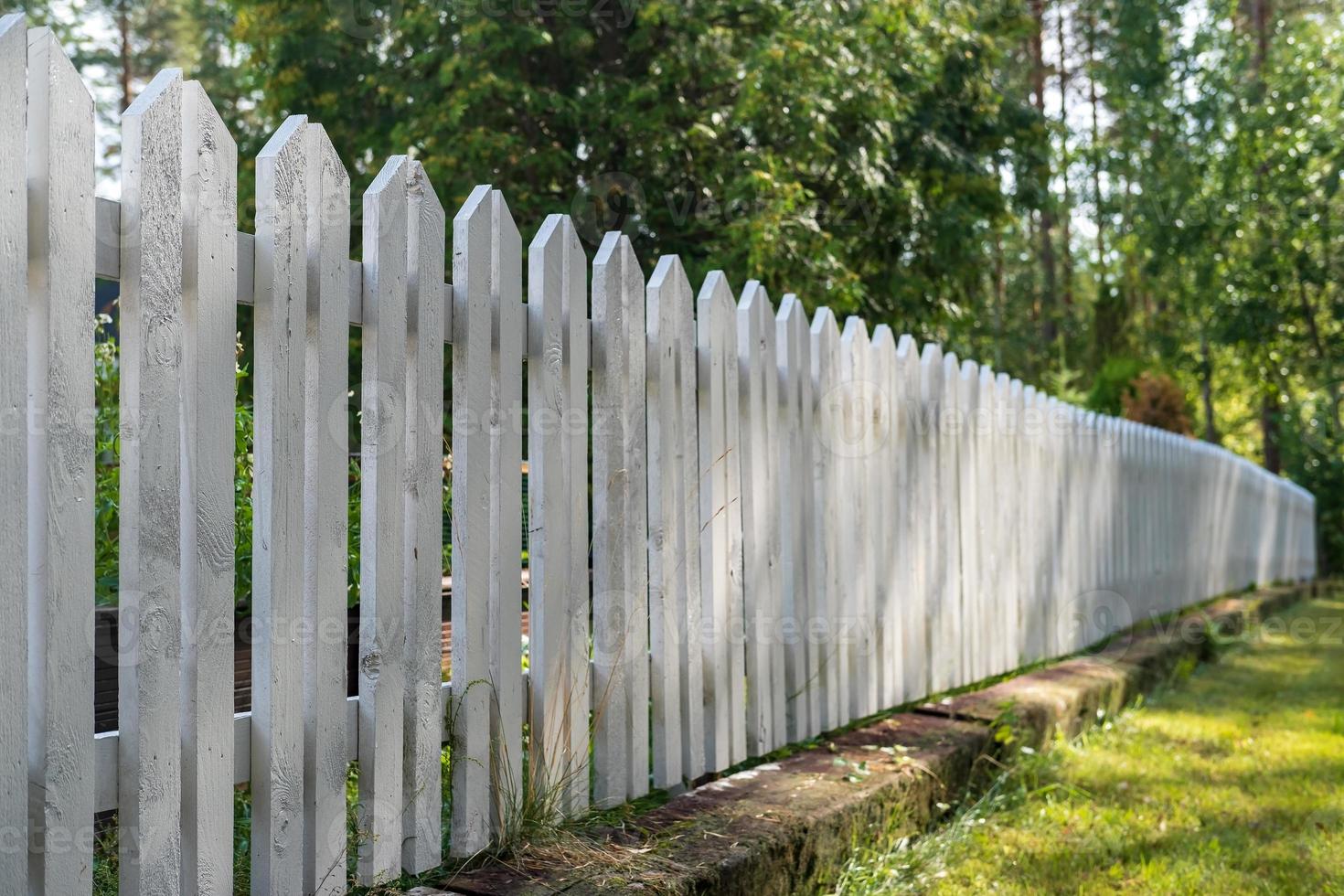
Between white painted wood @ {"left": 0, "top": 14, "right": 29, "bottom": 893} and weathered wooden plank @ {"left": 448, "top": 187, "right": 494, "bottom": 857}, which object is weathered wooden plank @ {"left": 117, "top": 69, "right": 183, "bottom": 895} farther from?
weathered wooden plank @ {"left": 448, "top": 187, "right": 494, "bottom": 857}

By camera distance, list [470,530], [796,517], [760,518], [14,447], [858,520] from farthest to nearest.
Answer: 1. [858,520]
2. [796,517]
3. [760,518]
4. [470,530]
5. [14,447]

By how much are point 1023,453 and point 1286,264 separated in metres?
17.5

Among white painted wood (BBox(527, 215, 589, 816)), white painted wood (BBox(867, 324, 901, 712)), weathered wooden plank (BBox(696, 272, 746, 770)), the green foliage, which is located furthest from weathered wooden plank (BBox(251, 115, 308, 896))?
the green foliage

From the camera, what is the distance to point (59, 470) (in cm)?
172

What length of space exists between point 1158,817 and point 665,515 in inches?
83.9

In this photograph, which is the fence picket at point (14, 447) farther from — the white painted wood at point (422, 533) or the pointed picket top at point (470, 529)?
the pointed picket top at point (470, 529)

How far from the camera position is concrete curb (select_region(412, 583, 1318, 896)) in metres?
2.42

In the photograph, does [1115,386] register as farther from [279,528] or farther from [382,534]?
[279,528]

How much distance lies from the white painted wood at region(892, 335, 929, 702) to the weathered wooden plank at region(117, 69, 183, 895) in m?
3.03

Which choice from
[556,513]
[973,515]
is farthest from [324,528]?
[973,515]

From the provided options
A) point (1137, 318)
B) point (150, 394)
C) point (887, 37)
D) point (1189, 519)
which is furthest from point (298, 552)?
point (1137, 318)

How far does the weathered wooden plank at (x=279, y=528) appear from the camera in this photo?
6.64 feet

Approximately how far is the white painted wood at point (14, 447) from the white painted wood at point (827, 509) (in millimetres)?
2564

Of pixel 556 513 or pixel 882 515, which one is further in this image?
pixel 882 515
